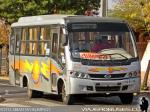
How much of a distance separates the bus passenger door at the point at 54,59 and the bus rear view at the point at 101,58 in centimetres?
83

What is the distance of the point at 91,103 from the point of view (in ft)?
70.6

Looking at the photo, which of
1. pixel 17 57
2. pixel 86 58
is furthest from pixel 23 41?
pixel 86 58

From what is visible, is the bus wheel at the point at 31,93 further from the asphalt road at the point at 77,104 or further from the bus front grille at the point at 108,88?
the bus front grille at the point at 108,88

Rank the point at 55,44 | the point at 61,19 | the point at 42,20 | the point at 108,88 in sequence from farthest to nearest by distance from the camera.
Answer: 1. the point at 42,20
2. the point at 55,44
3. the point at 61,19
4. the point at 108,88

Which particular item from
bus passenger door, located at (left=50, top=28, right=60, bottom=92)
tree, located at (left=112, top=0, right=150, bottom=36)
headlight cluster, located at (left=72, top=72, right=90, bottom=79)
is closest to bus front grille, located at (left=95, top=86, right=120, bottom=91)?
headlight cluster, located at (left=72, top=72, right=90, bottom=79)

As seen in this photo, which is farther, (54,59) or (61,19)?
(54,59)

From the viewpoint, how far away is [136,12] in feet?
109

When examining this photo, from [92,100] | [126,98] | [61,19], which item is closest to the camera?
[61,19]

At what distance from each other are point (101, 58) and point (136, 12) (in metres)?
13.5

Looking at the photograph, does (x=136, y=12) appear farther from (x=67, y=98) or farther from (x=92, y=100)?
(x=67, y=98)

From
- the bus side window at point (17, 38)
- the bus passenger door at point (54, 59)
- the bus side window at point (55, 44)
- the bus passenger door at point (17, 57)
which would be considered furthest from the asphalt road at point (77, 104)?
the bus side window at point (17, 38)

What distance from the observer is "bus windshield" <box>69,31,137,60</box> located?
797 inches

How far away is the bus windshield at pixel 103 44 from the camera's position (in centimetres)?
2023

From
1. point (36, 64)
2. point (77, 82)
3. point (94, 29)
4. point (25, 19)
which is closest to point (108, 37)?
point (94, 29)
